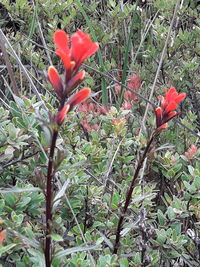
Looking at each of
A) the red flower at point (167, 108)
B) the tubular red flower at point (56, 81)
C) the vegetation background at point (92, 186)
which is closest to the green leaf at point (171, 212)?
the vegetation background at point (92, 186)

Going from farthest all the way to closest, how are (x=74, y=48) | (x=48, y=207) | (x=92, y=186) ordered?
(x=92, y=186) → (x=48, y=207) → (x=74, y=48)

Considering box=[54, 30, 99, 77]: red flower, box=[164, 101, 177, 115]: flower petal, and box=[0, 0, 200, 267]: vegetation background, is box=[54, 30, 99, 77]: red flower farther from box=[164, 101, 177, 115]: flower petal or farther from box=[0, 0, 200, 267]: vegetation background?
box=[164, 101, 177, 115]: flower petal

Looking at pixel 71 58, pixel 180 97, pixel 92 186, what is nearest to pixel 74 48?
pixel 71 58

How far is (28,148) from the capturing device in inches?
54.6

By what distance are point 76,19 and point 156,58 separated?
617 millimetres

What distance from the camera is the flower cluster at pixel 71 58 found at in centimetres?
69

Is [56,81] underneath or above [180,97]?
above

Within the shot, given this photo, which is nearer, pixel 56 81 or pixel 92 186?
pixel 56 81

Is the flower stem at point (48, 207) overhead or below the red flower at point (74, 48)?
below

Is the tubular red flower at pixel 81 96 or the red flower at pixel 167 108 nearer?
the tubular red flower at pixel 81 96

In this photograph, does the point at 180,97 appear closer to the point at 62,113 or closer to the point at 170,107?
the point at 170,107

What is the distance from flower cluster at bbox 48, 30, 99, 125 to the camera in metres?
0.69

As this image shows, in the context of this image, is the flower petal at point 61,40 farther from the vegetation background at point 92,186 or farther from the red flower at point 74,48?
the vegetation background at point 92,186

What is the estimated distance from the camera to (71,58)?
703mm
